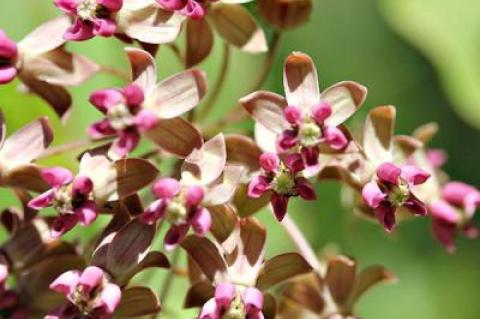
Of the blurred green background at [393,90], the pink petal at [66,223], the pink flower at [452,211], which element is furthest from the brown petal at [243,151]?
the blurred green background at [393,90]

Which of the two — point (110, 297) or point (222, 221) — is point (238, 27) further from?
point (110, 297)

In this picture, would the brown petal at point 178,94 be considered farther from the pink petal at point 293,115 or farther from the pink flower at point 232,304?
the pink flower at point 232,304

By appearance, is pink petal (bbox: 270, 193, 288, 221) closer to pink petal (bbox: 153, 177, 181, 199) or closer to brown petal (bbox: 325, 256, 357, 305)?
pink petal (bbox: 153, 177, 181, 199)

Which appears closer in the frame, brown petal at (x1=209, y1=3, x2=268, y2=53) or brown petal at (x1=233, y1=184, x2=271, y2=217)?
brown petal at (x1=233, y1=184, x2=271, y2=217)

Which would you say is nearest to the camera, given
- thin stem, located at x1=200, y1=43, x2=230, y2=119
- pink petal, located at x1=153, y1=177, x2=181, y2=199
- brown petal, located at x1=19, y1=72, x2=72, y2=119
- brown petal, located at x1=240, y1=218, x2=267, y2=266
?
pink petal, located at x1=153, y1=177, x2=181, y2=199

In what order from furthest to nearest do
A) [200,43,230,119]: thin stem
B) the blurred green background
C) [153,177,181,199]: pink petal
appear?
the blurred green background → [200,43,230,119]: thin stem → [153,177,181,199]: pink petal

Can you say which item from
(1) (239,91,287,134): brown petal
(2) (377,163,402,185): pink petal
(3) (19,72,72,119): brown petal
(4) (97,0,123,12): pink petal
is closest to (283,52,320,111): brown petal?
(1) (239,91,287,134): brown petal

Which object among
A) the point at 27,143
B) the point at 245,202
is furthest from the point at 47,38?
the point at 245,202
